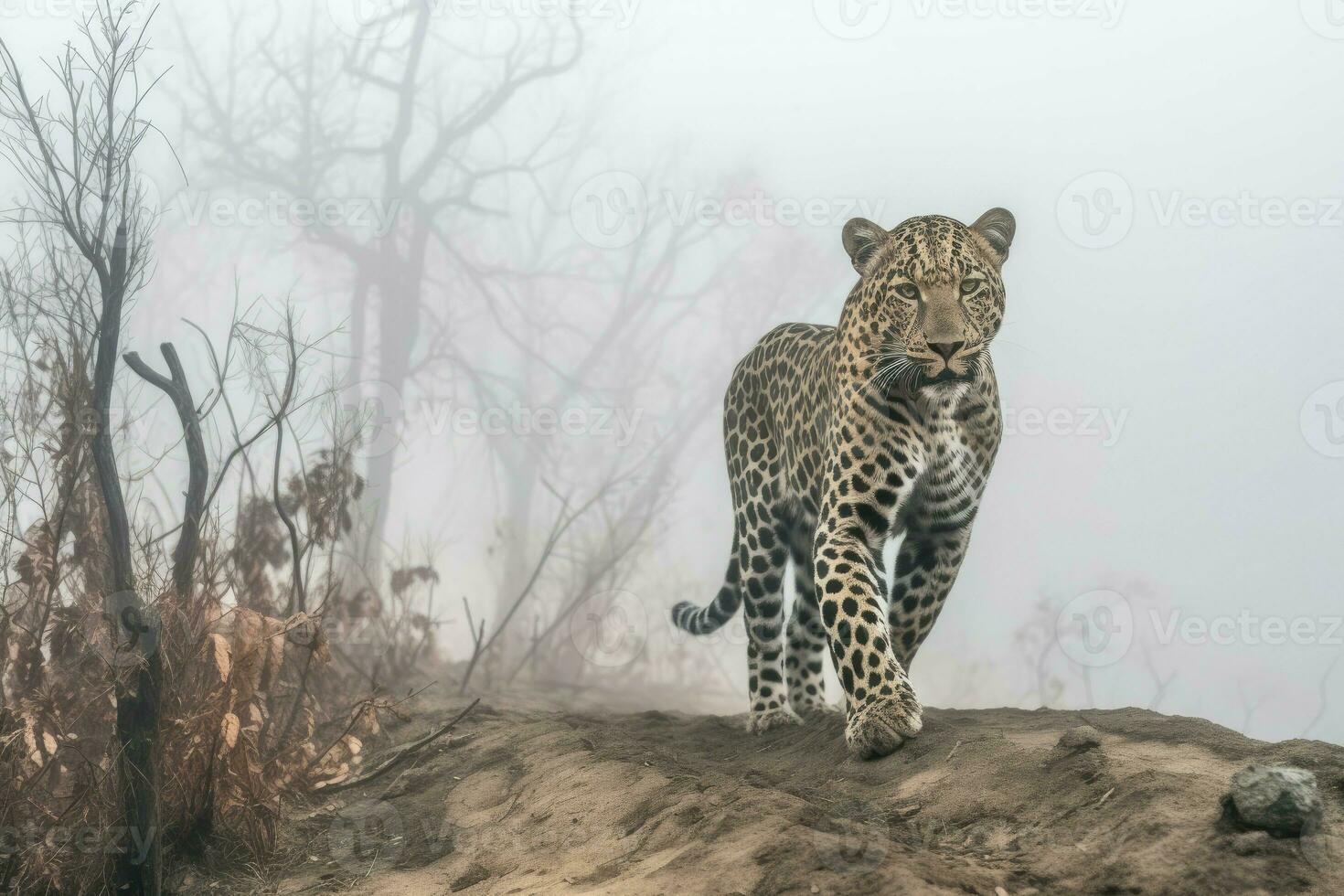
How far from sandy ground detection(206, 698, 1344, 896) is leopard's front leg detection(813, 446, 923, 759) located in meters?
0.15

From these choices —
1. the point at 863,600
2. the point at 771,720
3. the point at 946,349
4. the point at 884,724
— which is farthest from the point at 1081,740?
the point at 771,720

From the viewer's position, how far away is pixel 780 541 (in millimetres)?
6988

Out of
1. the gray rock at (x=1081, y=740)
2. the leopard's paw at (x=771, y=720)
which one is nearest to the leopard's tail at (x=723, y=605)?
the leopard's paw at (x=771, y=720)

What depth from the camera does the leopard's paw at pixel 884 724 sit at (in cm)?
476

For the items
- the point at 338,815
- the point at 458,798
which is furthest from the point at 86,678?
the point at 458,798

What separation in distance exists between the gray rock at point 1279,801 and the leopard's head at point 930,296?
7.10ft

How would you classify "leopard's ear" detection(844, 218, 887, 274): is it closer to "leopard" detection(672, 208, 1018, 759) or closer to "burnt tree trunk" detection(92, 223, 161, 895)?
"leopard" detection(672, 208, 1018, 759)

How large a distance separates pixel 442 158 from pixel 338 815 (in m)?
8.70

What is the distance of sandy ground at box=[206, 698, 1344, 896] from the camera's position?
11.1 ft

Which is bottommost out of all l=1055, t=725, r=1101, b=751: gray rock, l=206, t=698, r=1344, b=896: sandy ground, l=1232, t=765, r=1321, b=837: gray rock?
l=206, t=698, r=1344, b=896: sandy ground

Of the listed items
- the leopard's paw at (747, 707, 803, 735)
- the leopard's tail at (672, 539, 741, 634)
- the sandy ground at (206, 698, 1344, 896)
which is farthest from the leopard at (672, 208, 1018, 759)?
the leopard's paw at (747, 707, 803, 735)

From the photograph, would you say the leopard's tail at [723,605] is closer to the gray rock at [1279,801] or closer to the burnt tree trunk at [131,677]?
the burnt tree trunk at [131,677]

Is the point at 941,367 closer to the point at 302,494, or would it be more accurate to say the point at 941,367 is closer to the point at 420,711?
the point at 302,494

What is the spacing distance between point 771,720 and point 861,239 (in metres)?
2.76
